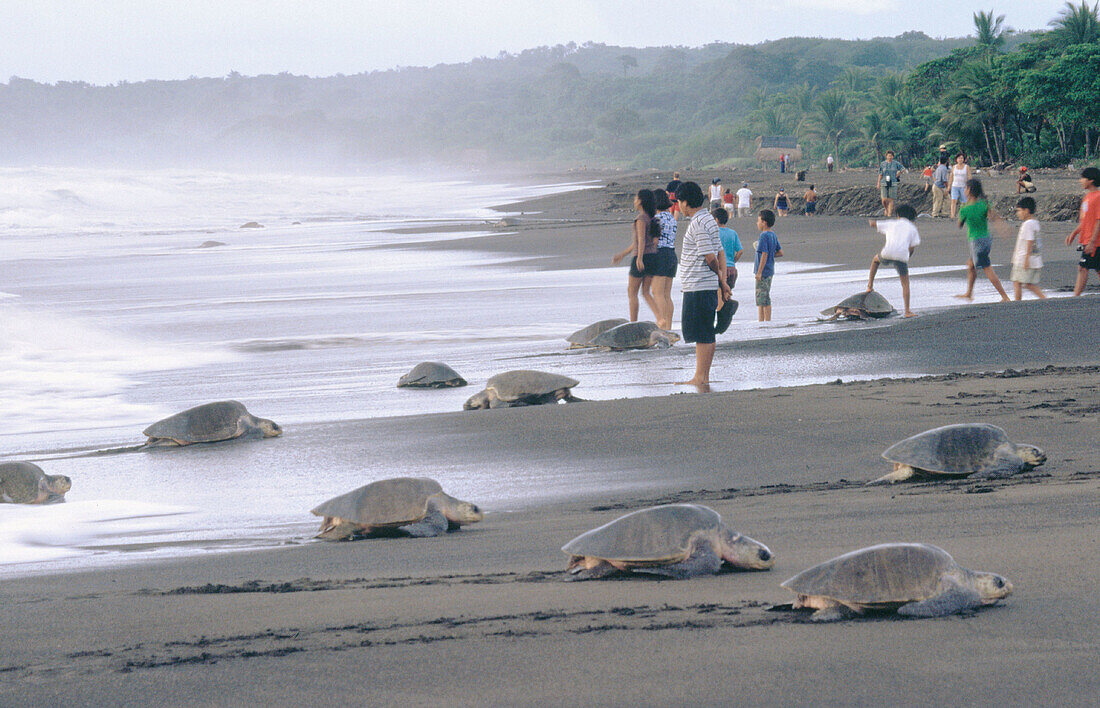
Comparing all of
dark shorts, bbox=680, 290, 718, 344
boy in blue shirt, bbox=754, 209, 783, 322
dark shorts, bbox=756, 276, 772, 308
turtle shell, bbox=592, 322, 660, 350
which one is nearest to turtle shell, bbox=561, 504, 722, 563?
dark shorts, bbox=680, 290, 718, 344

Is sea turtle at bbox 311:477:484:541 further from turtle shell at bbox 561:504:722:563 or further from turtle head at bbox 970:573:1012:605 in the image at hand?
turtle head at bbox 970:573:1012:605

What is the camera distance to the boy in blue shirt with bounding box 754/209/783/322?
11.5 m

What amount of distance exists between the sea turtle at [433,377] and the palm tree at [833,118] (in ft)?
197

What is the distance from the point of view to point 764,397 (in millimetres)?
7238

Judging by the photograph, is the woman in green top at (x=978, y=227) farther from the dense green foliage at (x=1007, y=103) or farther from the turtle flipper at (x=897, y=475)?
the dense green foliage at (x=1007, y=103)

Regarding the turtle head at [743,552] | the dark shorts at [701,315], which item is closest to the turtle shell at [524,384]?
the dark shorts at [701,315]

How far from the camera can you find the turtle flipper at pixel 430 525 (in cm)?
457

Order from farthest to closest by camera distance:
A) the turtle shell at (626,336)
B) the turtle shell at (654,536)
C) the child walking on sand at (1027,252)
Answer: the child walking on sand at (1027,252) → the turtle shell at (626,336) → the turtle shell at (654,536)

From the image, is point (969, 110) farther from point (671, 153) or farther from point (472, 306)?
point (671, 153)

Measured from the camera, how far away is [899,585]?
2.96 metres

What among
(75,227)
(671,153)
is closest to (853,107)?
(671,153)

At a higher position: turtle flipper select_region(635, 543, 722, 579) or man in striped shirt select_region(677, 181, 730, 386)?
man in striped shirt select_region(677, 181, 730, 386)

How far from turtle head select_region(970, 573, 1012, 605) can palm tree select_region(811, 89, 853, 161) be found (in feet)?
213

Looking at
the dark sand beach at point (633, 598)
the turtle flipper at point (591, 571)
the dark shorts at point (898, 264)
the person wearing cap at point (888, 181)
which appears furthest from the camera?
the person wearing cap at point (888, 181)
